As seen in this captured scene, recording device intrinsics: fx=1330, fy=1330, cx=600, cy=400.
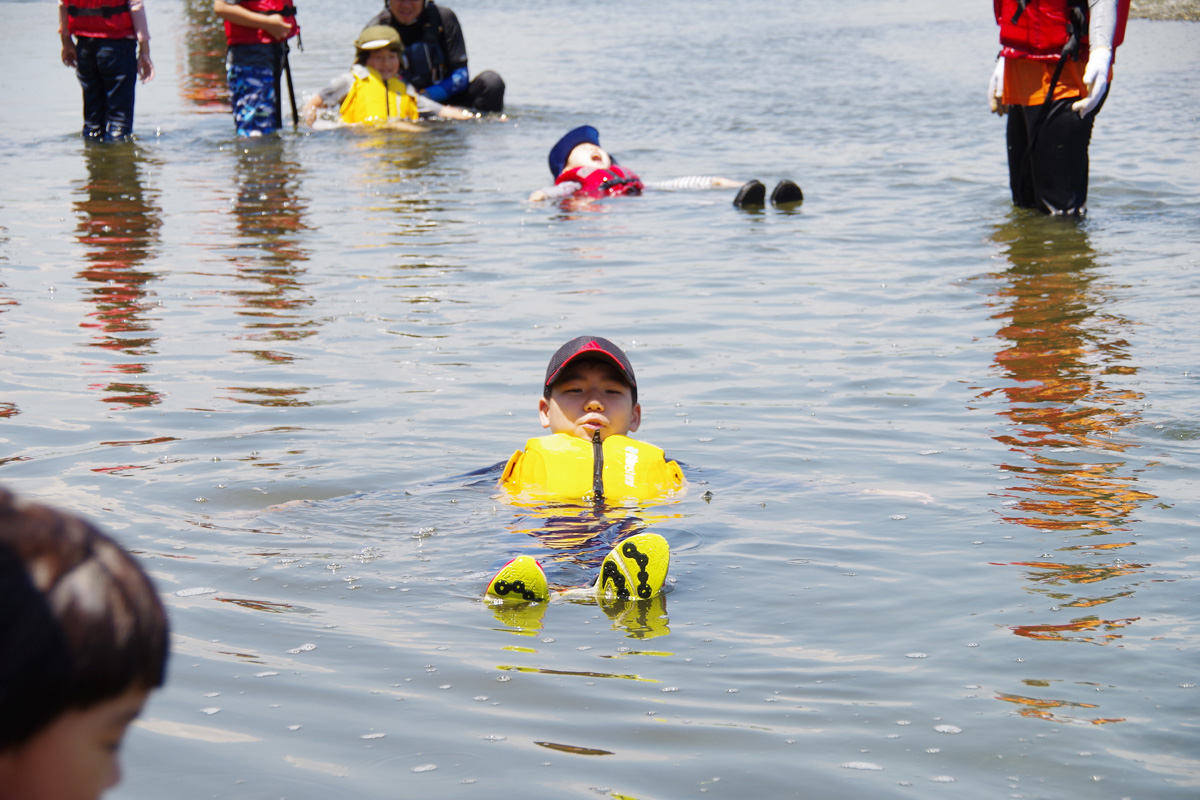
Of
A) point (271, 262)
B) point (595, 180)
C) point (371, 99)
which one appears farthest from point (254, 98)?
point (271, 262)

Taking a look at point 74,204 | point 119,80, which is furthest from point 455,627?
point 119,80

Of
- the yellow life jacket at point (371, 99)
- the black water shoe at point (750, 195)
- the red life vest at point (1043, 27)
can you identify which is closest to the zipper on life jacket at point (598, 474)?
the red life vest at point (1043, 27)

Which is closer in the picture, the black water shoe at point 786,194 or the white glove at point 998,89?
the white glove at point 998,89

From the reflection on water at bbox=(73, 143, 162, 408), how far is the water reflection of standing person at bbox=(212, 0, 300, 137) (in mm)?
1370

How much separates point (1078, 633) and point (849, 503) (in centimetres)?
152

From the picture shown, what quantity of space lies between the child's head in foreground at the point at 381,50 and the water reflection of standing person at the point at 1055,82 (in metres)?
8.47

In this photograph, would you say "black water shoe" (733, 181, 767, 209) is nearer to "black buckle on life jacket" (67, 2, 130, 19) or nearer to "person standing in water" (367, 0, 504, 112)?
"person standing in water" (367, 0, 504, 112)

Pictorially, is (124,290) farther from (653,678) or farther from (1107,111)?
(1107,111)

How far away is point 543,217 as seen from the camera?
40.4ft

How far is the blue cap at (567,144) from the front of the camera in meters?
13.6

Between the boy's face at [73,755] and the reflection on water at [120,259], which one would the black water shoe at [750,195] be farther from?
the boy's face at [73,755]

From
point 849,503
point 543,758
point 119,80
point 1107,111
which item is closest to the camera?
point 543,758

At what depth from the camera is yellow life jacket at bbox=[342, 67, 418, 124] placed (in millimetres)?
17141

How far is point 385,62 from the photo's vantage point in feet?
55.8
